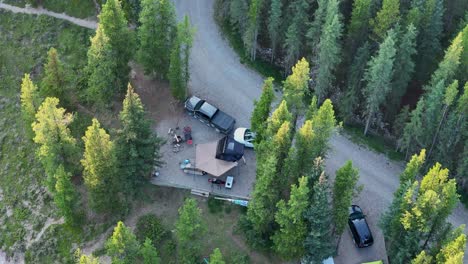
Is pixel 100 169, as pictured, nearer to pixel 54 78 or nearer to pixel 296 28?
pixel 54 78

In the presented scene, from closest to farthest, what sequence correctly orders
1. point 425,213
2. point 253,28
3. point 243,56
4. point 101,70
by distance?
point 425,213 < point 101,70 < point 253,28 < point 243,56

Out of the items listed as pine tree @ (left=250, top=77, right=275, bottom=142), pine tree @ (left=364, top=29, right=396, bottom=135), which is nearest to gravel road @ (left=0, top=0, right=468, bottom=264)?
pine tree @ (left=364, top=29, right=396, bottom=135)

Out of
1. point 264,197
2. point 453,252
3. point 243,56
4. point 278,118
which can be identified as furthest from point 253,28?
point 453,252

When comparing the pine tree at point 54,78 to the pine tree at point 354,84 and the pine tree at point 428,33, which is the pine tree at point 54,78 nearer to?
the pine tree at point 354,84

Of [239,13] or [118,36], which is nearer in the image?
[118,36]

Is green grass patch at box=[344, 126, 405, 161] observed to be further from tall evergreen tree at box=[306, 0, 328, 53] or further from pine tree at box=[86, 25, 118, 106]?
pine tree at box=[86, 25, 118, 106]
